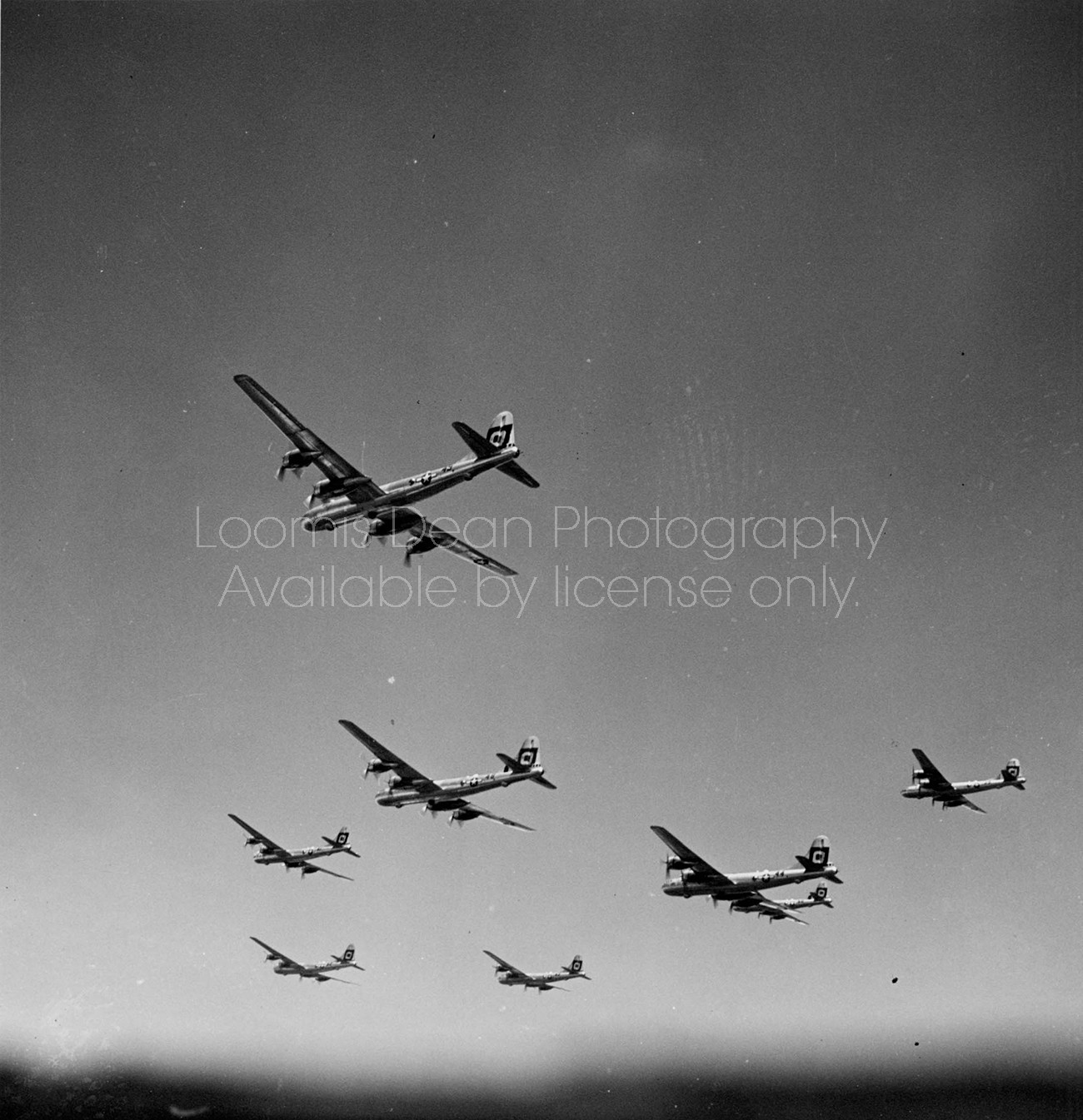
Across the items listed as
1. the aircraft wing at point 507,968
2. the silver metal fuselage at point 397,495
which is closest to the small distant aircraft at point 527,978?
the aircraft wing at point 507,968

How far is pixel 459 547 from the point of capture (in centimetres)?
4353

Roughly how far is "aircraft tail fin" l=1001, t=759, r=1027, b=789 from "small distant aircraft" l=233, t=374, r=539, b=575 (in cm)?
3223

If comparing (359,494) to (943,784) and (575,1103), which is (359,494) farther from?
(943,784)

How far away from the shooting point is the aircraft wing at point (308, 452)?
3434cm

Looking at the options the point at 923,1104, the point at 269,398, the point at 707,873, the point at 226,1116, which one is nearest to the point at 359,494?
the point at 269,398

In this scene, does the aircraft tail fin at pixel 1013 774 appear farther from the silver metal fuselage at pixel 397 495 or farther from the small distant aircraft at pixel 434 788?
the silver metal fuselage at pixel 397 495

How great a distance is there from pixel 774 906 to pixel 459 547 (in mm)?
25393

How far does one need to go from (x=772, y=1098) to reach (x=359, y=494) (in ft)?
86.8

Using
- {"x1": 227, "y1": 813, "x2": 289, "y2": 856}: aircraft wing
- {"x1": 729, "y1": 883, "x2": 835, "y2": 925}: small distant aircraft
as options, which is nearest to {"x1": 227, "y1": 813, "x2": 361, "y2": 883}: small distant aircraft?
{"x1": 227, "y1": 813, "x2": 289, "y2": 856}: aircraft wing

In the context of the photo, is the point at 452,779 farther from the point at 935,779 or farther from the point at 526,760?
the point at 935,779

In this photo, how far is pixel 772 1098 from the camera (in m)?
37.0

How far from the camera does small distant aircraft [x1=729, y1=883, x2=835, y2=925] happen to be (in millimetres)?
51625

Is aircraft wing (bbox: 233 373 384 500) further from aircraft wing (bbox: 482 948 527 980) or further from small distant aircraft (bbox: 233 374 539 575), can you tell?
aircraft wing (bbox: 482 948 527 980)

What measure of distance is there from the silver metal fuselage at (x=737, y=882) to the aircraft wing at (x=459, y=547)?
18.6m
